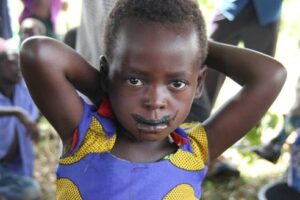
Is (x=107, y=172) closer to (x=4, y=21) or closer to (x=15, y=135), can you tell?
(x=4, y=21)

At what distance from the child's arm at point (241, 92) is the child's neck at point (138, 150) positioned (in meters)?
0.14

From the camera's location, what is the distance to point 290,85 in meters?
4.78

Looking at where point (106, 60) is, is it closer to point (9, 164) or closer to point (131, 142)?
point (131, 142)

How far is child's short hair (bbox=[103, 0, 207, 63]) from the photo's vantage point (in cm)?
121

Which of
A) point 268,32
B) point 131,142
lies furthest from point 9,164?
point 131,142

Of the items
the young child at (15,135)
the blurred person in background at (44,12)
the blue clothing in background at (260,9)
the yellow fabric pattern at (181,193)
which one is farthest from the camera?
the blurred person in background at (44,12)

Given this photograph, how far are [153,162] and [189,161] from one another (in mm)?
93

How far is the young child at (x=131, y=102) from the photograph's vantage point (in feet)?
3.93

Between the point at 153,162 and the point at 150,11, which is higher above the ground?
the point at 150,11

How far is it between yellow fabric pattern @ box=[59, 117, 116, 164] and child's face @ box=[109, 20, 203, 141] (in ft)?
0.20

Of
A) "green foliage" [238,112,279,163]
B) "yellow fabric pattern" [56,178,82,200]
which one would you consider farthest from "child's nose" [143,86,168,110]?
"green foliage" [238,112,279,163]

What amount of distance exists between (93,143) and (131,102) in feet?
0.48

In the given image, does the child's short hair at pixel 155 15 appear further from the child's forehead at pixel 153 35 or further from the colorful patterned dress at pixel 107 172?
the colorful patterned dress at pixel 107 172

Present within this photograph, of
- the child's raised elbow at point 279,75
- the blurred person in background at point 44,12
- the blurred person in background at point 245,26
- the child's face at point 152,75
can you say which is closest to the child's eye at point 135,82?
the child's face at point 152,75
